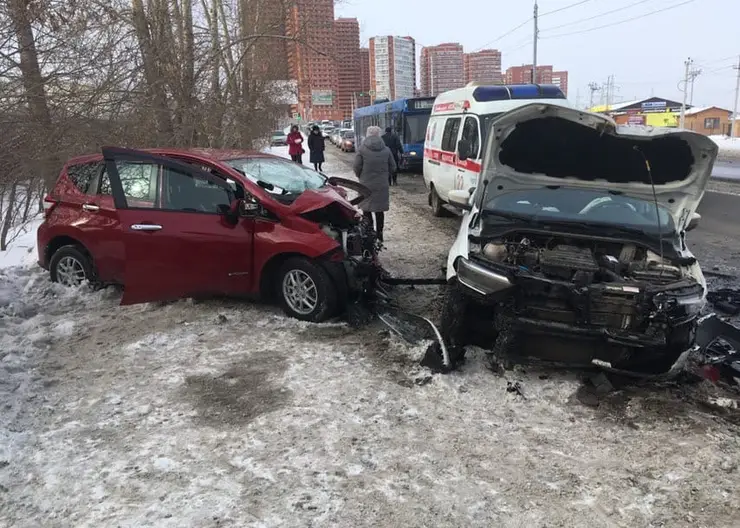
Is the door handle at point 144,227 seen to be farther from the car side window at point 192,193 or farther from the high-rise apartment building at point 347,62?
the high-rise apartment building at point 347,62

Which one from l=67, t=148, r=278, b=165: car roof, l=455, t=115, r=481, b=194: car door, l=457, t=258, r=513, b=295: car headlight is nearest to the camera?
l=457, t=258, r=513, b=295: car headlight

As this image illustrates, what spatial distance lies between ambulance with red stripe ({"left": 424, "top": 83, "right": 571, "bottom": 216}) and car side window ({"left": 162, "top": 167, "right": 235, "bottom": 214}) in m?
4.21

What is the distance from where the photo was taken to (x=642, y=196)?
5.41 m

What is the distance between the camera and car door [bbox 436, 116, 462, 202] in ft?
35.4

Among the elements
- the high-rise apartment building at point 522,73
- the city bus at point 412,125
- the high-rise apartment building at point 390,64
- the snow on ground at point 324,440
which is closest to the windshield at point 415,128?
the city bus at point 412,125

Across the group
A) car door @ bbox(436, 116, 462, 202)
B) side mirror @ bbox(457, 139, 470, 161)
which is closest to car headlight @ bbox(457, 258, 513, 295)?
side mirror @ bbox(457, 139, 470, 161)

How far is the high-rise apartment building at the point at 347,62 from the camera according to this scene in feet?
61.9

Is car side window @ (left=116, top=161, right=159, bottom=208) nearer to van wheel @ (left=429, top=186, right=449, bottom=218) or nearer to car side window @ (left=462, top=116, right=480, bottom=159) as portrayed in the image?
car side window @ (left=462, top=116, right=480, bottom=159)

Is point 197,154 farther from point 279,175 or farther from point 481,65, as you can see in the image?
point 481,65

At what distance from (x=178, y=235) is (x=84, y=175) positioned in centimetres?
171

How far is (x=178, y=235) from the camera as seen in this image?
569 centimetres

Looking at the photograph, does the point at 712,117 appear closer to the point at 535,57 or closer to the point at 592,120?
the point at 535,57

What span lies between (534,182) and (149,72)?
9.67 metres

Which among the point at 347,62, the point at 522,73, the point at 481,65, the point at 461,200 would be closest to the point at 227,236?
the point at 461,200
